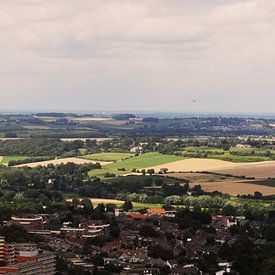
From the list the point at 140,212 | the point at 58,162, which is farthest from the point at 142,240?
the point at 58,162

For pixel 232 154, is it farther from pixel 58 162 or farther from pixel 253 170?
pixel 58 162

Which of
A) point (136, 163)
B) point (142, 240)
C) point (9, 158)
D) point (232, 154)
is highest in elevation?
point (232, 154)

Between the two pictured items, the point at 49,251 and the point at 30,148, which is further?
the point at 30,148

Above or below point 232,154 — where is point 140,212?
below

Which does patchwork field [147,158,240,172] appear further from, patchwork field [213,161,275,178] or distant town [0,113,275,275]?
patchwork field [213,161,275,178]

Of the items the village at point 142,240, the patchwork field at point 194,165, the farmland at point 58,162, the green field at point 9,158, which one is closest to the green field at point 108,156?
the farmland at point 58,162

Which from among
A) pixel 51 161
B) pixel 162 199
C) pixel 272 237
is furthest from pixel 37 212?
pixel 51 161

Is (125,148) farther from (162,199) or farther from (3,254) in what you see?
(3,254)

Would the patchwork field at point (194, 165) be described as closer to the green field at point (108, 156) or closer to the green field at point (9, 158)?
the green field at point (108, 156)
